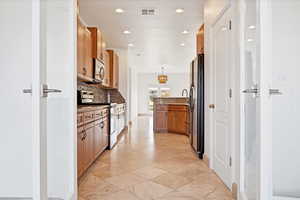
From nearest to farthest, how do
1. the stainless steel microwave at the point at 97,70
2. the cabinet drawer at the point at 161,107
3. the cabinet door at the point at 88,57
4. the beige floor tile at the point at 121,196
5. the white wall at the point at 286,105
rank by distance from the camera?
1. the white wall at the point at 286,105
2. the beige floor tile at the point at 121,196
3. the cabinet door at the point at 88,57
4. the stainless steel microwave at the point at 97,70
5. the cabinet drawer at the point at 161,107

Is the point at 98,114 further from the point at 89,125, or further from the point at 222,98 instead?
the point at 222,98

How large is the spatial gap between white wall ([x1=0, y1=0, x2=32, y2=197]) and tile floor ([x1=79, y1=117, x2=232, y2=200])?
763mm

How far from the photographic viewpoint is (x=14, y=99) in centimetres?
197

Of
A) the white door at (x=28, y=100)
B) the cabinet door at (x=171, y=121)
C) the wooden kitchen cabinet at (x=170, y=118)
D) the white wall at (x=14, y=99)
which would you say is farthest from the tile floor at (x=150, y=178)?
the cabinet door at (x=171, y=121)

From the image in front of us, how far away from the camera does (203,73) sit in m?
4.05

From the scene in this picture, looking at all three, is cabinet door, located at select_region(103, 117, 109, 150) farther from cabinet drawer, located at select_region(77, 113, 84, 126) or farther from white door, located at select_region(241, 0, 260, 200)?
white door, located at select_region(241, 0, 260, 200)

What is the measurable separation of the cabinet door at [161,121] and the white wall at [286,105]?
5.58 m

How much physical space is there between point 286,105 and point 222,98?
3.33 ft

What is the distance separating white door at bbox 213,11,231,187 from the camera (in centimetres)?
283

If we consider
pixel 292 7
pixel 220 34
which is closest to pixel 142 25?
pixel 220 34

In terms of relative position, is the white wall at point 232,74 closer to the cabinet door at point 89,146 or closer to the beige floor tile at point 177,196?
the beige floor tile at point 177,196

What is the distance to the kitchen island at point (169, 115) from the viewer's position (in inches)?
283

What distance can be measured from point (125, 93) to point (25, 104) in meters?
6.55

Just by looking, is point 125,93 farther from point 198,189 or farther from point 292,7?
point 292,7
